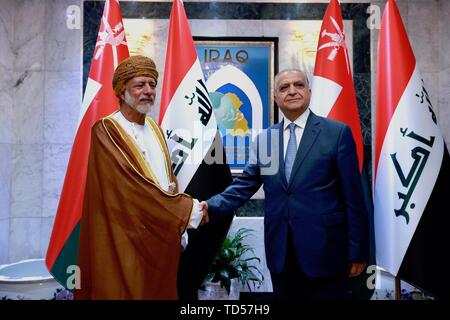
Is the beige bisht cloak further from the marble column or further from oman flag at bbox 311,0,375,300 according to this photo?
the marble column

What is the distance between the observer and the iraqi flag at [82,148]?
265 centimetres

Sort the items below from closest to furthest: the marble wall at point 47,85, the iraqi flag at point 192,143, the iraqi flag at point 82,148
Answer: the iraqi flag at point 192,143
the iraqi flag at point 82,148
the marble wall at point 47,85

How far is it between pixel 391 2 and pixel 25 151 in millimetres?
3568

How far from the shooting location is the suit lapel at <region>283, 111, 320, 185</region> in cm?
191

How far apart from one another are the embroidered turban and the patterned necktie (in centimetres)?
77

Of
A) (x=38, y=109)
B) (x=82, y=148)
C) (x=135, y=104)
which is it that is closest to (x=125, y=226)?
(x=135, y=104)

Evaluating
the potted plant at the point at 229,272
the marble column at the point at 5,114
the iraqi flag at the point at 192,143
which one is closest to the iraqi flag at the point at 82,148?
the iraqi flag at the point at 192,143

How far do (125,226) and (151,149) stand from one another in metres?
0.43

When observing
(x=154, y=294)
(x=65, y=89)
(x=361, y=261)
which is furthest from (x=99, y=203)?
(x=65, y=89)

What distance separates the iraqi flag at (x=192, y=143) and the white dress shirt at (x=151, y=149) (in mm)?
418

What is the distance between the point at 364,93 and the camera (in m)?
4.02

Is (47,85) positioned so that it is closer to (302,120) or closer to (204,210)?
(204,210)

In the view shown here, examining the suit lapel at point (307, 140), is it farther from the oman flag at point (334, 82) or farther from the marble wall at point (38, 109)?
the marble wall at point (38, 109)
